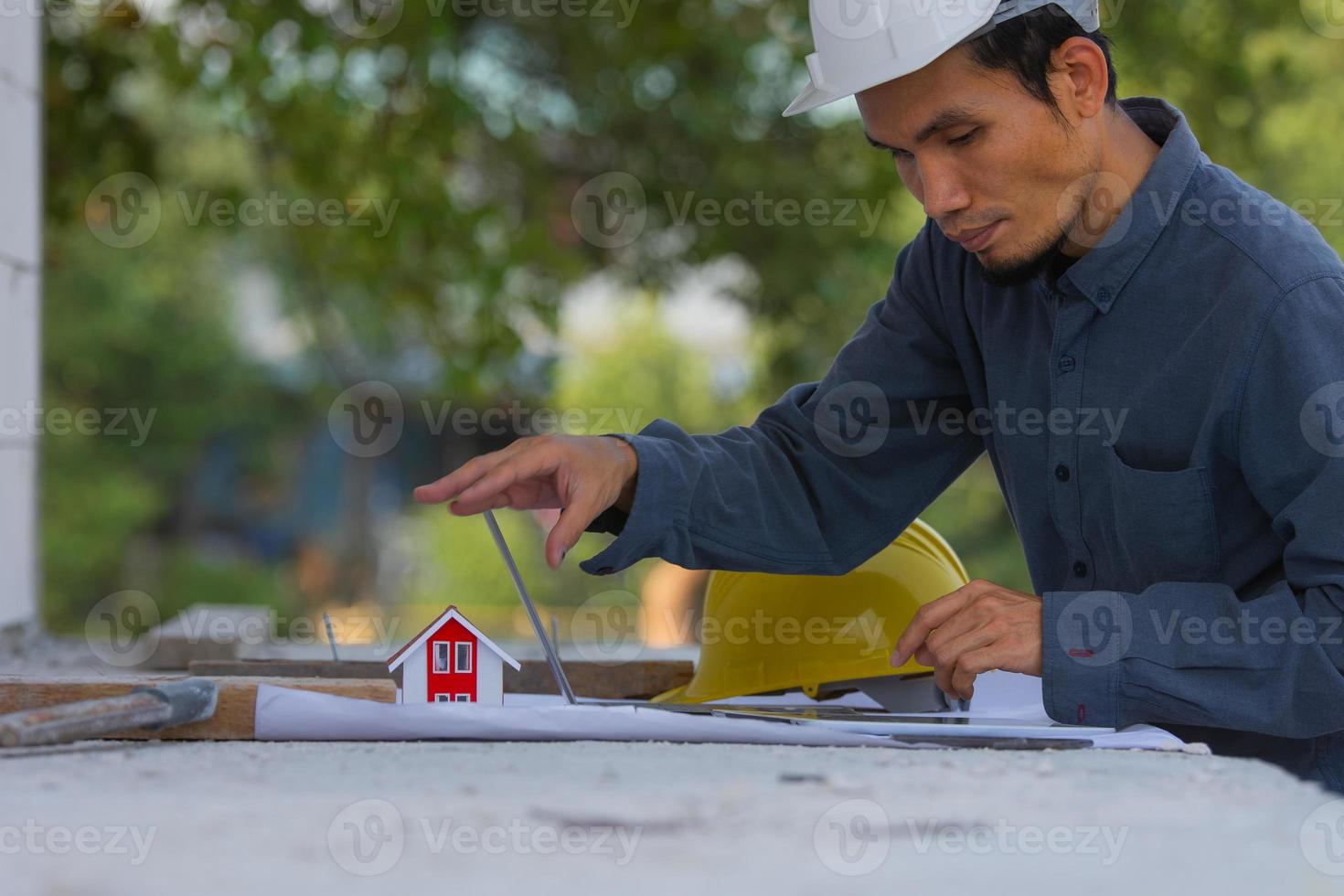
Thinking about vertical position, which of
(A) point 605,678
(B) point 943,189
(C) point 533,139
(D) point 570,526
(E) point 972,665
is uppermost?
(C) point 533,139

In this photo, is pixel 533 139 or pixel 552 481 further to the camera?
pixel 533 139

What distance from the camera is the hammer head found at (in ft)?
6.00

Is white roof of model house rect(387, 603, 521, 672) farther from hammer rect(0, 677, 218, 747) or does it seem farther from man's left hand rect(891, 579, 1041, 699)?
man's left hand rect(891, 579, 1041, 699)

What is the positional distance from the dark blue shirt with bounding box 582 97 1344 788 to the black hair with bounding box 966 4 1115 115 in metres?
0.24

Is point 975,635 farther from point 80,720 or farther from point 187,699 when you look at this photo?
point 80,720

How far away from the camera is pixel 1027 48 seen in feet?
7.56

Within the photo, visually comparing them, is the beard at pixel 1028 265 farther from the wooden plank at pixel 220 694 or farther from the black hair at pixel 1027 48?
the wooden plank at pixel 220 694

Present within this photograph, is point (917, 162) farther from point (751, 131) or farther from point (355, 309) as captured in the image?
point (355, 309)

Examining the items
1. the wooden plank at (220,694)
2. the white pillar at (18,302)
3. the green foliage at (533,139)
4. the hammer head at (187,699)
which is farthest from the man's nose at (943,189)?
the green foliage at (533,139)

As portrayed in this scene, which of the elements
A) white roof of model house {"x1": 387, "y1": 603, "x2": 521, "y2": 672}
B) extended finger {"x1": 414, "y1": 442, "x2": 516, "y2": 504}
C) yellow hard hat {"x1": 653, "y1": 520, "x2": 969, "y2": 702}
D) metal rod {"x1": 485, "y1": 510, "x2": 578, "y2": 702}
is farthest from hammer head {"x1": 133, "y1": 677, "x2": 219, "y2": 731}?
yellow hard hat {"x1": 653, "y1": 520, "x2": 969, "y2": 702}

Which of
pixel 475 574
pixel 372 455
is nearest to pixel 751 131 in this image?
pixel 475 574

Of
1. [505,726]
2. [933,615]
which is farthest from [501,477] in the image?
[933,615]

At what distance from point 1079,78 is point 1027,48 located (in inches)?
4.2

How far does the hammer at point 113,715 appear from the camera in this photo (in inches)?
66.2
